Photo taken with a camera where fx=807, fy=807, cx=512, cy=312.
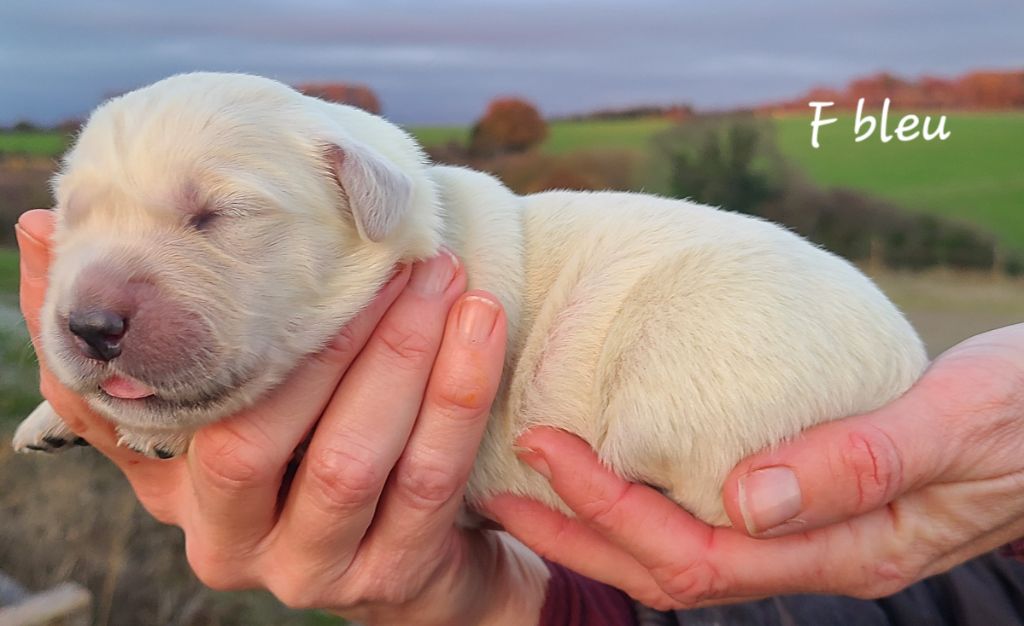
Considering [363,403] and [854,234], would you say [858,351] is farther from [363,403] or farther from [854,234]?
[854,234]

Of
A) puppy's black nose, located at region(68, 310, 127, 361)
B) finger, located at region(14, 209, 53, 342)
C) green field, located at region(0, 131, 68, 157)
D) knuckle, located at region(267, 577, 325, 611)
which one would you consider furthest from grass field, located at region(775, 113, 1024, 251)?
puppy's black nose, located at region(68, 310, 127, 361)

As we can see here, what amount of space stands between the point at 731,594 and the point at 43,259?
1.60 metres

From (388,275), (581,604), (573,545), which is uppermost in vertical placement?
(388,275)

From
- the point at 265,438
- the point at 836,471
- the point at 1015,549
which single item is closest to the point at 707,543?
the point at 836,471

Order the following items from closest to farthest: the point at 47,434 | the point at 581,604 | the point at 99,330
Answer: the point at 99,330
the point at 47,434
the point at 581,604

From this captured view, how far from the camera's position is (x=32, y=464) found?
3.80 metres

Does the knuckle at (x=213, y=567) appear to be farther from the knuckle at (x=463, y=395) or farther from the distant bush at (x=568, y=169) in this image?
the distant bush at (x=568, y=169)

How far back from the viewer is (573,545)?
1.86 meters

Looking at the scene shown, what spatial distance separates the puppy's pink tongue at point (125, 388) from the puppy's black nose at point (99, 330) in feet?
0.22

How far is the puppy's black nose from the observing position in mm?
1307

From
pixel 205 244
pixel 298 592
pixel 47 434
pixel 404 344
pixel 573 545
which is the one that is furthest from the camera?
pixel 47 434

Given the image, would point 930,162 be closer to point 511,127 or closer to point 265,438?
point 511,127

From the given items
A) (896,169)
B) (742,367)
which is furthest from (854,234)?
(742,367)

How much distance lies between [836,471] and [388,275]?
948 mm
